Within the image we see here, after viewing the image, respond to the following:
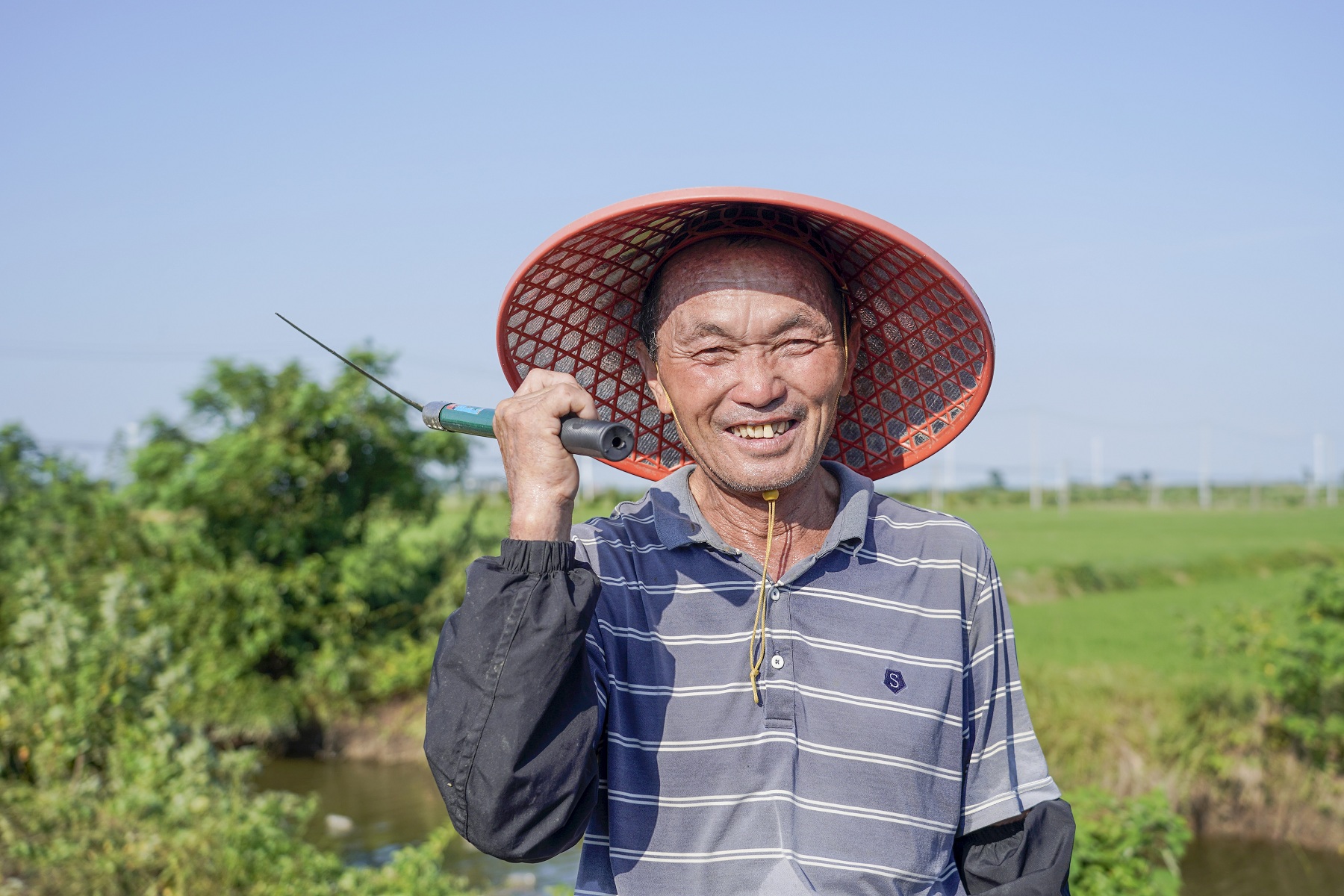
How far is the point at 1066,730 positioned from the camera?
6.52 meters

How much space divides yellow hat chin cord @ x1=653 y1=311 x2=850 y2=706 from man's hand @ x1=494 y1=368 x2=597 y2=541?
1.11 feet

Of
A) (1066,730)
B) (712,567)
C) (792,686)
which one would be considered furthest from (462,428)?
(1066,730)

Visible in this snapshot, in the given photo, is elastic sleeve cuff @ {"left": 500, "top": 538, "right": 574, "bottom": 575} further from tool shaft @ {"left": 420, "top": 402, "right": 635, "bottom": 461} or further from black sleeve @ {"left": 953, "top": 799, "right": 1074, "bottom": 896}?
black sleeve @ {"left": 953, "top": 799, "right": 1074, "bottom": 896}

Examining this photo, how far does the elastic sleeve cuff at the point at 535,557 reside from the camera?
1.33 meters

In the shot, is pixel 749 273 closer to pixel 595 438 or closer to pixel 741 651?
pixel 595 438

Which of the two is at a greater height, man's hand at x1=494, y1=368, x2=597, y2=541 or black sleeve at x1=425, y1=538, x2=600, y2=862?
man's hand at x1=494, y1=368, x2=597, y2=541

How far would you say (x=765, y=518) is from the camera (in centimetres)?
172

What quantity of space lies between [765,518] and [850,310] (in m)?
0.45

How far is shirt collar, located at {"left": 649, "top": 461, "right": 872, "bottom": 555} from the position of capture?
5.35 feet

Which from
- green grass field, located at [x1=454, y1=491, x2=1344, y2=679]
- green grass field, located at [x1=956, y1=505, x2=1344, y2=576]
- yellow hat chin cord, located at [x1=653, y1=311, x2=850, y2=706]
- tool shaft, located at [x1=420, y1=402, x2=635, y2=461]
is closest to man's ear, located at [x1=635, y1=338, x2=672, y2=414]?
yellow hat chin cord, located at [x1=653, y1=311, x2=850, y2=706]

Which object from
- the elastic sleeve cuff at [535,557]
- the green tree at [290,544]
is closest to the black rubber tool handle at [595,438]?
the elastic sleeve cuff at [535,557]

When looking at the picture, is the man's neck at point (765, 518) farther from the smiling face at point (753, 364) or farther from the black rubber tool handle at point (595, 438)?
the black rubber tool handle at point (595, 438)

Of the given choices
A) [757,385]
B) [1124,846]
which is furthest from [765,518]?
[1124,846]

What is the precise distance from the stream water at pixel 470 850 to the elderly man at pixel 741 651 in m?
4.46
